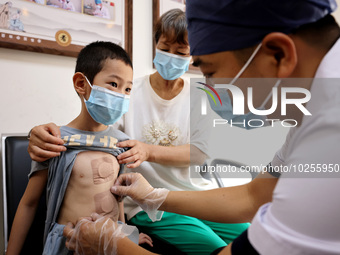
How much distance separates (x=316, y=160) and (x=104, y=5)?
5.77ft

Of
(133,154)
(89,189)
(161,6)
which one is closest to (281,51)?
(133,154)

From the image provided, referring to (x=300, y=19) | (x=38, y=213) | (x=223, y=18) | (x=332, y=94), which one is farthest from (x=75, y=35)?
(x=332, y=94)

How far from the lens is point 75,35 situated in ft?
5.83

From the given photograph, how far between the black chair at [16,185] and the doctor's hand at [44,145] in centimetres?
35

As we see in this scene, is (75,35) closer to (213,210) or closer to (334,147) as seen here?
(213,210)

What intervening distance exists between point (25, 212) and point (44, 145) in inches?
12.4

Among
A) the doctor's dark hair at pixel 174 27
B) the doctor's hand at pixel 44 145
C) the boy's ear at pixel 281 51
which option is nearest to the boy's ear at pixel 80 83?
the doctor's hand at pixel 44 145

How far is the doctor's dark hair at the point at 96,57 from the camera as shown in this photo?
124 cm

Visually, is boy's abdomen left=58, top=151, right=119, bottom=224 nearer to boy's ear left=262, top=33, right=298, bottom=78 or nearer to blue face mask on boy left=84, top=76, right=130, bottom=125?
blue face mask on boy left=84, top=76, right=130, bottom=125

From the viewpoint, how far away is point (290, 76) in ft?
2.27

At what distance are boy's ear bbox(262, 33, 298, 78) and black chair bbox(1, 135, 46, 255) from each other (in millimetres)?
1242

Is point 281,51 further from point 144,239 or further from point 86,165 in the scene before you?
point 144,239

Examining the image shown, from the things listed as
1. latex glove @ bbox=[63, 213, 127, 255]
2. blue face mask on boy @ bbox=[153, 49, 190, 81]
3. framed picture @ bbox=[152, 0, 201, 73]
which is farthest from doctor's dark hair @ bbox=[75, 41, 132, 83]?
framed picture @ bbox=[152, 0, 201, 73]

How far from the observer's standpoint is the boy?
3.74ft
